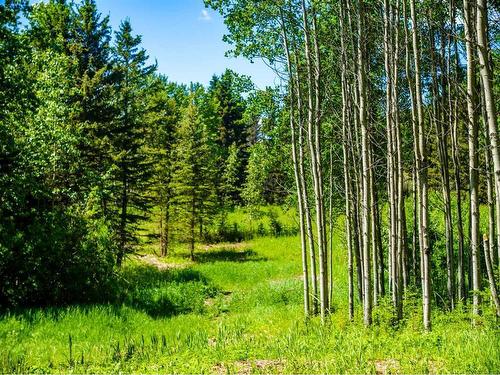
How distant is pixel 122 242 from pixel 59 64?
7.74 meters

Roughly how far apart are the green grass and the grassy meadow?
18mm

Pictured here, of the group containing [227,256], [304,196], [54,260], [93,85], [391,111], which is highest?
[93,85]

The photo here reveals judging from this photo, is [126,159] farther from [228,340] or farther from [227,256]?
[228,340]

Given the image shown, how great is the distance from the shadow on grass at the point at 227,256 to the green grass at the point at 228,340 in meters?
9.98

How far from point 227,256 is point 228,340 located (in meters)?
17.0

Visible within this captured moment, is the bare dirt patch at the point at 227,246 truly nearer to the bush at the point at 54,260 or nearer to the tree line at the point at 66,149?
the tree line at the point at 66,149

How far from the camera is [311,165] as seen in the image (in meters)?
9.31

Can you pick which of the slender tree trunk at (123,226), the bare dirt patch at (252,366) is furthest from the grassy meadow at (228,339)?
the slender tree trunk at (123,226)

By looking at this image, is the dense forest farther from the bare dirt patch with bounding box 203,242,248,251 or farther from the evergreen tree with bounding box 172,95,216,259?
the bare dirt patch with bounding box 203,242,248,251

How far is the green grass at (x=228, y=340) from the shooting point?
5059 millimetres

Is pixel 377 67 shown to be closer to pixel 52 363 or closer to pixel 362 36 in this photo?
pixel 362 36

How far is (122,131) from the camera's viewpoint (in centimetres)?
1767

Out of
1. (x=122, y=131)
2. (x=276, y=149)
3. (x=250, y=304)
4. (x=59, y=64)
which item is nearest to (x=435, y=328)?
(x=250, y=304)

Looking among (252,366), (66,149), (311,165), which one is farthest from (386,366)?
(66,149)
